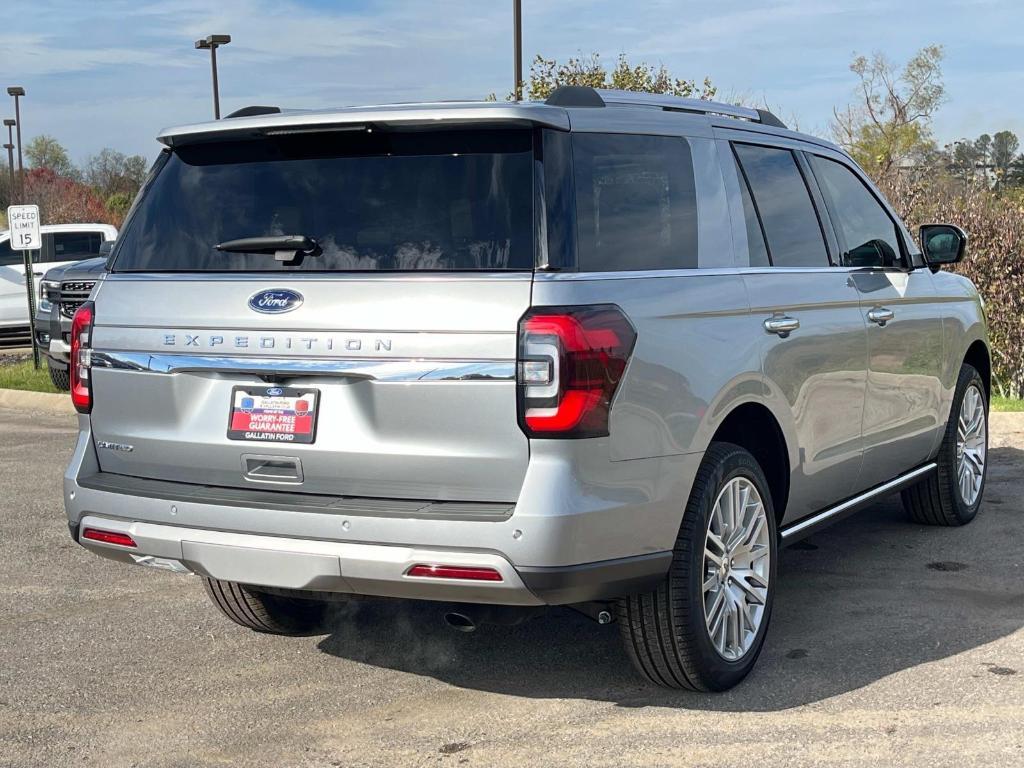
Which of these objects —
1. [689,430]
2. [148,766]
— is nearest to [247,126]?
[689,430]

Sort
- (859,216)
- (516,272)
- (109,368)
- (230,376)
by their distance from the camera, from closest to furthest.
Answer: (516,272) < (230,376) < (109,368) < (859,216)

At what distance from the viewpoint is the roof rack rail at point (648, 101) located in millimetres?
4184

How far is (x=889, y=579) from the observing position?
5996 millimetres

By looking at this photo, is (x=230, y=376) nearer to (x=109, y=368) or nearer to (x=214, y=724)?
(x=109, y=368)

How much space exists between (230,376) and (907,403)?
10.9 feet

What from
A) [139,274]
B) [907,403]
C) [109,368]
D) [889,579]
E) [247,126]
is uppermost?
[247,126]

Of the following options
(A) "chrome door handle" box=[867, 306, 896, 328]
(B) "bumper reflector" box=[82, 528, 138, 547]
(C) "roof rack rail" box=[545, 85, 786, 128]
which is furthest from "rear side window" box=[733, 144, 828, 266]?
(B) "bumper reflector" box=[82, 528, 138, 547]

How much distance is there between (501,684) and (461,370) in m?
1.45

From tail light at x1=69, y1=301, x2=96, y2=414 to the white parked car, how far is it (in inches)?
667

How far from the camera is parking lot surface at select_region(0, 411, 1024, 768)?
405 centimetres

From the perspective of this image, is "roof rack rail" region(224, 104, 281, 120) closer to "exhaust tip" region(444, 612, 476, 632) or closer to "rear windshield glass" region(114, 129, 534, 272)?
"rear windshield glass" region(114, 129, 534, 272)

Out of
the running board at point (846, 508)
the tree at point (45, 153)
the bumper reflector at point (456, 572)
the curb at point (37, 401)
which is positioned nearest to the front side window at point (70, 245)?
the curb at point (37, 401)

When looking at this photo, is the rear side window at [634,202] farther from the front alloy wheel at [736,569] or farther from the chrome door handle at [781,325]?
the front alloy wheel at [736,569]

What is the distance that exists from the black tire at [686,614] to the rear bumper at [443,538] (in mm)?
114
